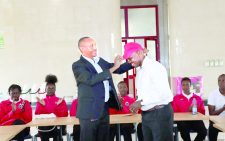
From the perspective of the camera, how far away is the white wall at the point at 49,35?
24.4 ft

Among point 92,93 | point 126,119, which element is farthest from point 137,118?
point 92,93

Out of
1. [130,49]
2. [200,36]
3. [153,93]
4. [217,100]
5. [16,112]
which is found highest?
[200,36]

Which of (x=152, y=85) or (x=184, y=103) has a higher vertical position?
(x=152, y=85)

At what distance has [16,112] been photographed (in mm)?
5402

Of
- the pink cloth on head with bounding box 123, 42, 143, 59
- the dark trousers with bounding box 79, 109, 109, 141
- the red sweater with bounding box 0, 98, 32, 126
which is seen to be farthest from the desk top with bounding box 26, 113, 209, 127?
the pink cloth on head with bounding box 123, 42, 143, 59

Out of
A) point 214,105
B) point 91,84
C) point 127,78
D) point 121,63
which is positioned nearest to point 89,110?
point 91,84

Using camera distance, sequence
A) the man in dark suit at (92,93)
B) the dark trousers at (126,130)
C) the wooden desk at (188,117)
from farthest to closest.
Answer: the dark trousers at (126,130)
the wooden desk at (188,117)
the man in dark suit at (92,93)

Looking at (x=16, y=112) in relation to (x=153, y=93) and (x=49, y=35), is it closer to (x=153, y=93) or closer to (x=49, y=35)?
(x=49, y=35)

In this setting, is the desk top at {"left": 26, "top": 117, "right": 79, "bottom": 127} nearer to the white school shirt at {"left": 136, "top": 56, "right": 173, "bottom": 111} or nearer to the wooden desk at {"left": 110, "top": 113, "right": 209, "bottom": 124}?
the wooden desk at {"left": 110, "top": 113, "right": 209, "bottom": 124}

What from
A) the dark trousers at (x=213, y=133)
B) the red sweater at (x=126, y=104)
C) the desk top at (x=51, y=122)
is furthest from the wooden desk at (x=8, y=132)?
the dark trousers at (x=213, y=133)

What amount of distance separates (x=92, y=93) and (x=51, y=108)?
108 inches

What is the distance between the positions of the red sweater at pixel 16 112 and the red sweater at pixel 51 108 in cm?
26

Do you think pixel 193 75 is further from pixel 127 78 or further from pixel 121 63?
pixel 121 63

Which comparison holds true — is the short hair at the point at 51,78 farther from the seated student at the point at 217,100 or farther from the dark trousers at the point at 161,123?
the dark trousers at the point at 161,123
